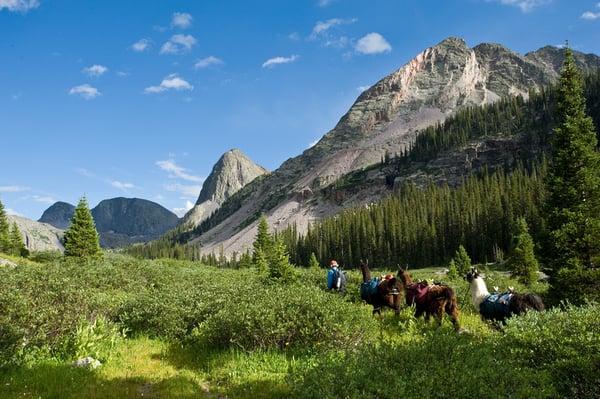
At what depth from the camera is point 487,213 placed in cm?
10156

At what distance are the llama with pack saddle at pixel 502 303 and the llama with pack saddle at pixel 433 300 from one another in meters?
1.10

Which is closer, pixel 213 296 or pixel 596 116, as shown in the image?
pixel 213 296

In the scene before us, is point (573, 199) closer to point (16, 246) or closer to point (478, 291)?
point (478, 291)

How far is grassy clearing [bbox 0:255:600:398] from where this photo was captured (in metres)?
7.10

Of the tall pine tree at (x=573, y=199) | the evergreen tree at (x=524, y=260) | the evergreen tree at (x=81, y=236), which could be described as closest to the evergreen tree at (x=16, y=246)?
the evergreen tree at (x=81, y=236)

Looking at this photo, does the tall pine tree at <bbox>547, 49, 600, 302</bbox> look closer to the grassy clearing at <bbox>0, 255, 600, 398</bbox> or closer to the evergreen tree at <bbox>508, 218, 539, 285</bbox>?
the grassy clearing at <bbox>0, 255, 600, 398</bbox>

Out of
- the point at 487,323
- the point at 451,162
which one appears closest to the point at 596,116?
the point at 451,162

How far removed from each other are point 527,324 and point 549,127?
19319cm

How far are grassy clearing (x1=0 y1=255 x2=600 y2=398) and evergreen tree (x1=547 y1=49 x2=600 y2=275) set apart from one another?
10.00 metres

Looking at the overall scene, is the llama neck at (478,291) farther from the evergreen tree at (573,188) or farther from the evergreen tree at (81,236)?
the evergreen tree at (81,236)

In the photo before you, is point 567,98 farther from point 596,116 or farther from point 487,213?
point 596,116

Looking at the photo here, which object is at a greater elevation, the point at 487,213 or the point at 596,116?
the point at 596,116

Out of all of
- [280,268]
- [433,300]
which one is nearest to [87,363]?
[433,300]

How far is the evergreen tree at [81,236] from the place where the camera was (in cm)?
5256
